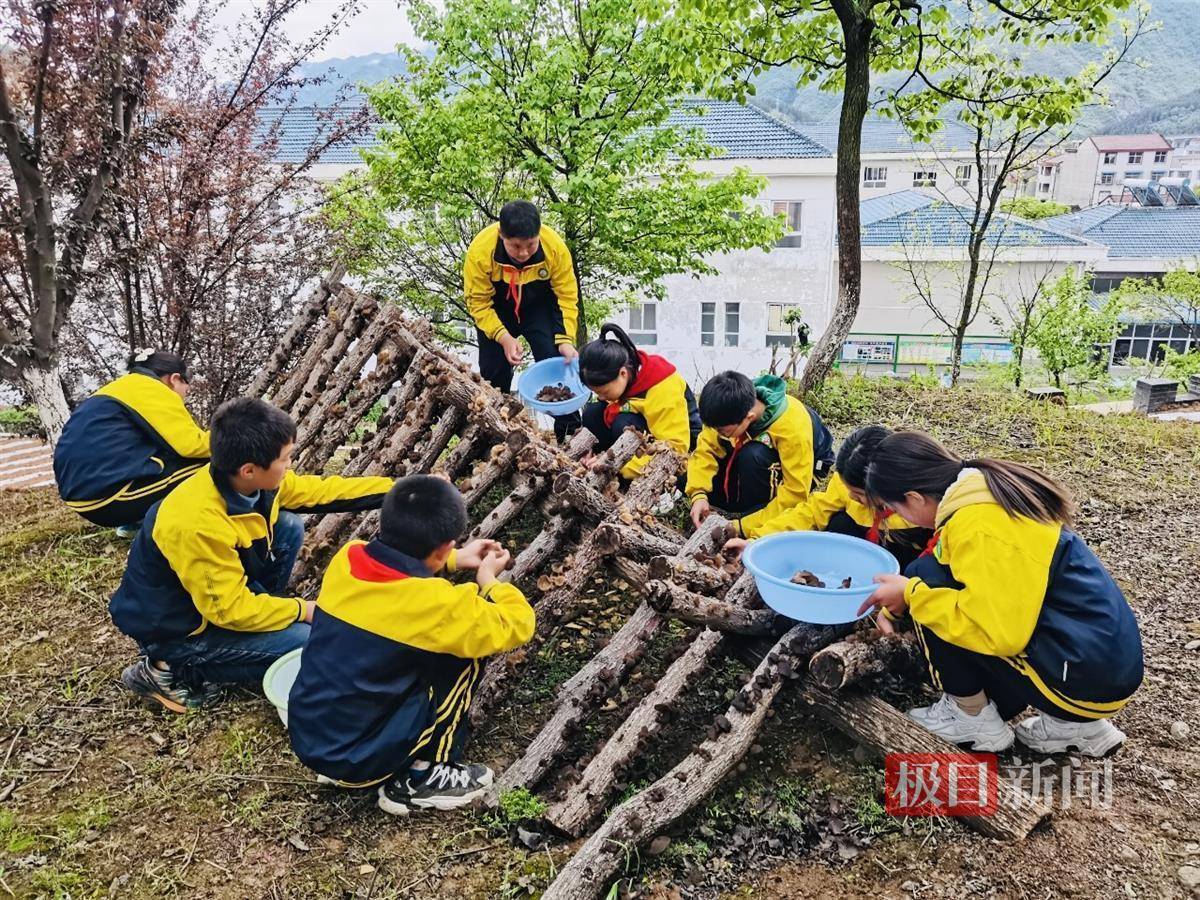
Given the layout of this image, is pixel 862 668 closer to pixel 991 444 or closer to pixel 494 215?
pixel 991 444

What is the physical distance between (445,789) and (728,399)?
6.73 ft

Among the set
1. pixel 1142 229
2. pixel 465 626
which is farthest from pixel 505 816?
pixel 1142 229

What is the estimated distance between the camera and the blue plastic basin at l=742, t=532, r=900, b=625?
2.55m

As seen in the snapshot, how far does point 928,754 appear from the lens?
2508 millimetres

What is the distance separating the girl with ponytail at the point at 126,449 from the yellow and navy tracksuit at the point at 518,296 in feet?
5.85

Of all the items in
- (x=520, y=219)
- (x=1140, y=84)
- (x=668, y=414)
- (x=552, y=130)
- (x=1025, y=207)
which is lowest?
(x=668, y=414)

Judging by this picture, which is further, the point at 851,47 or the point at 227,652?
the point at 851,47

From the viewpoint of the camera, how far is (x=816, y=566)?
302 cm

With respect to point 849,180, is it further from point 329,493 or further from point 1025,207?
point 1025,207

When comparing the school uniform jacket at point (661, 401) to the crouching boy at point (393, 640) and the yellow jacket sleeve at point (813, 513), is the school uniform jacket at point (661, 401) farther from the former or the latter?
the crouching boy at point (393, 640)

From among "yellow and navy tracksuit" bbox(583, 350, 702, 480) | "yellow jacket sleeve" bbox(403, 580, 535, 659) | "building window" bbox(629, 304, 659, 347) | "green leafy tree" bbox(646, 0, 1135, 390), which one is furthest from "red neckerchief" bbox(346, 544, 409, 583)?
"building window" bbox(629, 304, 659, 347)

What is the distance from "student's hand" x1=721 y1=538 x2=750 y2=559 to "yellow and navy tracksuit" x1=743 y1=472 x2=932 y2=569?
0.31 meters

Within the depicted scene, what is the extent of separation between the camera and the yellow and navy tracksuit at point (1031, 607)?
7.54 ft

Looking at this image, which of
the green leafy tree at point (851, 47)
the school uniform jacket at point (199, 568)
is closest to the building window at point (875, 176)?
the green leafy tree at point (851, 47)
